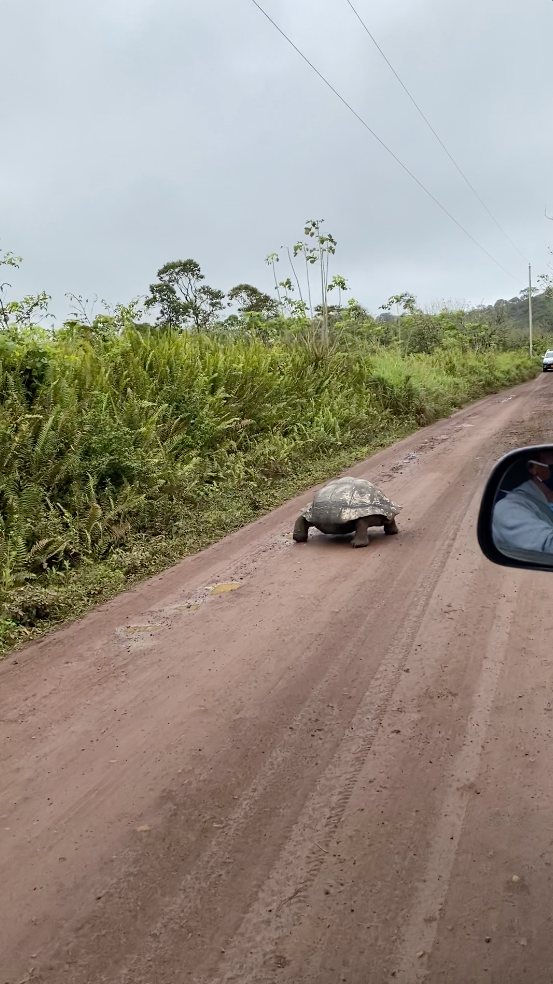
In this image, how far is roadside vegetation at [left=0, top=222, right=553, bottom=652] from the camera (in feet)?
22.0

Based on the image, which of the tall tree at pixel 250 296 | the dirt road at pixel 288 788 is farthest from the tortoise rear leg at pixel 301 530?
the tall tree at pixel 250 296

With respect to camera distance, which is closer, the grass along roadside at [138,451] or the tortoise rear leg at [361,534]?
the grass along roadside at [138,451]

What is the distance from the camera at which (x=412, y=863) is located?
2.65 m

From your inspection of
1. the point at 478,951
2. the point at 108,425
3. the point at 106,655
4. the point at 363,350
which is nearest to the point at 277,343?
the point at 363,350

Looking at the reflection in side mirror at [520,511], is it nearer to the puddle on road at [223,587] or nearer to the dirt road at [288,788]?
the dirt road at [288,788]

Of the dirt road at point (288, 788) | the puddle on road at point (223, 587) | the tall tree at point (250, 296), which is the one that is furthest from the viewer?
the tall tree at point (250, 296)

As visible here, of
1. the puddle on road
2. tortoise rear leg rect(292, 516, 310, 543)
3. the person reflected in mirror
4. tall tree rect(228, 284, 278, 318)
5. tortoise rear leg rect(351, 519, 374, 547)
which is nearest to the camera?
the person reflected in mirror

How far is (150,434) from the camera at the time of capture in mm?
9031

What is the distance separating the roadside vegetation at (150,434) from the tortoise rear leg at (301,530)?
3.07ft

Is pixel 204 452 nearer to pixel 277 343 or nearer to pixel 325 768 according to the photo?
pixel 277 343

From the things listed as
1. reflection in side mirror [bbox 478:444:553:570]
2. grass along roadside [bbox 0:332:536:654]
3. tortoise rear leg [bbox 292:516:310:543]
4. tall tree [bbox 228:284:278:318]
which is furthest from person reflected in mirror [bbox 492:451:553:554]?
tall tree [bbox 228:284:278:318]

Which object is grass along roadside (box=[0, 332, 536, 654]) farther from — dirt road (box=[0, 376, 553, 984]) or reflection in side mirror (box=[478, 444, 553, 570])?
reflection in side mirror (box=[478, 444, 553, 570])

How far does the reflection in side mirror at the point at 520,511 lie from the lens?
201 cm

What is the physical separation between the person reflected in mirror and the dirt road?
1.20 m
